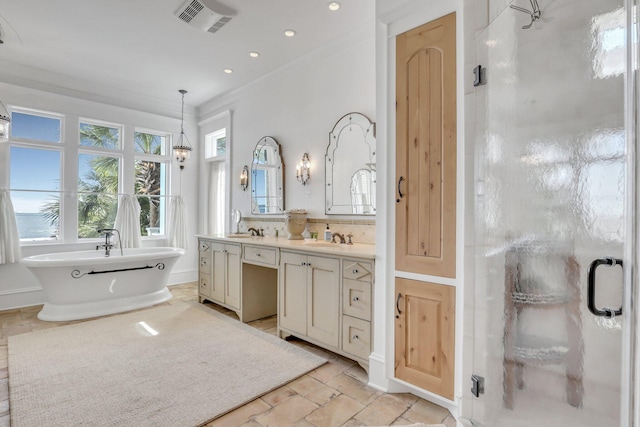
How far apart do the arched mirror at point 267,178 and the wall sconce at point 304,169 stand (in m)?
0.35

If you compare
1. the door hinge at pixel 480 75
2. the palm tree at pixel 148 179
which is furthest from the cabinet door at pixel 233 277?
the door hinge at pixel 480 75

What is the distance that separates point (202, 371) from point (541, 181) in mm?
2487

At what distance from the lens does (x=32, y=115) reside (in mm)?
4324

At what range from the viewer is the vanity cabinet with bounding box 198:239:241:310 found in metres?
3.62

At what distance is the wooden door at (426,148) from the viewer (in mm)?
1877

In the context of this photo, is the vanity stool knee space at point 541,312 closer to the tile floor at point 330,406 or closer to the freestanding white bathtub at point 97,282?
the tile floor at point 330,406

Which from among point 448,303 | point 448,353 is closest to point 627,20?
point 448,303

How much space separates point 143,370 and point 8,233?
3073mm

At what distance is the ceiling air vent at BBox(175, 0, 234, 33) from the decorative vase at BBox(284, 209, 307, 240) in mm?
1933

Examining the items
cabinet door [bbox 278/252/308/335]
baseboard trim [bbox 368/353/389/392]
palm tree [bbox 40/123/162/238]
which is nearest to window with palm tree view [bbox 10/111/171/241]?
palm tree [bbox 40/123/162/238]

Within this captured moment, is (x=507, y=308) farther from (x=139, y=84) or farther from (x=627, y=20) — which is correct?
(x=139, y=84)

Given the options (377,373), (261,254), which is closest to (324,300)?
(377,373)

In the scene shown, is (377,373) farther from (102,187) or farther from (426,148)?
(102,187)

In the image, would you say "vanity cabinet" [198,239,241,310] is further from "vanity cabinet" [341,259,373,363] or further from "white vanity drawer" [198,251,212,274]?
"vanity cabinet" [341,259,373,363]
